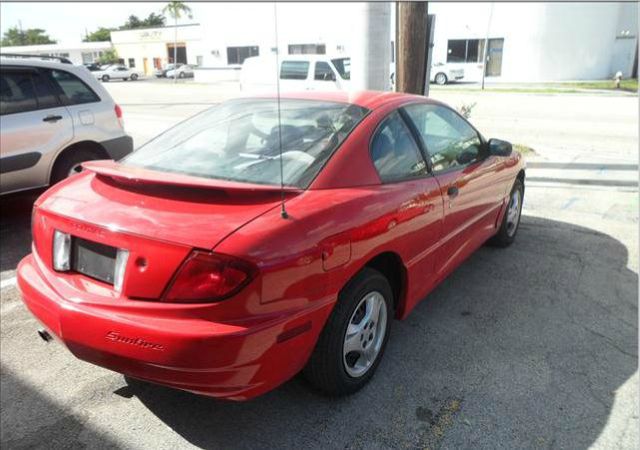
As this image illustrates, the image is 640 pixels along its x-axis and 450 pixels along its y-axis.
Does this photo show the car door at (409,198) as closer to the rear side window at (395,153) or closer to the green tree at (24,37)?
the rear side window at (395,153)

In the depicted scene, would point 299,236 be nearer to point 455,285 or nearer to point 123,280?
point 123,280

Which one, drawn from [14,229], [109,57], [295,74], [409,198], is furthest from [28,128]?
[109,57]

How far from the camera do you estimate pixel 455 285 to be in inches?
171

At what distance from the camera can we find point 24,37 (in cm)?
10781

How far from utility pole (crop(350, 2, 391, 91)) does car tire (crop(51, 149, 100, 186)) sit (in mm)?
3529

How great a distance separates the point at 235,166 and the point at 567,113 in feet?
50.6

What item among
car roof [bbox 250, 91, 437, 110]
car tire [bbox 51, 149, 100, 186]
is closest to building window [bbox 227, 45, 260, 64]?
car tire [bbox 51, 149, 100, 186]

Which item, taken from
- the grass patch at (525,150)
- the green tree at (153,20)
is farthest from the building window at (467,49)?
the green tree at (153,20)

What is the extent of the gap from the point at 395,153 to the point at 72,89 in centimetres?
450

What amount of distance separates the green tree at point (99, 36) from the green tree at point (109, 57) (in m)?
25.7

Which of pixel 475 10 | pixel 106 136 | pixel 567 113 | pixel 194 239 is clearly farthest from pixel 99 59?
pixel 194 239

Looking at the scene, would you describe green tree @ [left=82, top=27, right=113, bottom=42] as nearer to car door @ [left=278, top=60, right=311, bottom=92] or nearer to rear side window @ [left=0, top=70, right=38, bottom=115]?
car door @ [left=278, top=60, right=311, bottom=92]

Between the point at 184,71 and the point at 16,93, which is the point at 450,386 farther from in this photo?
the point at 184,71

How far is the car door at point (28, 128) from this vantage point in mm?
5484
